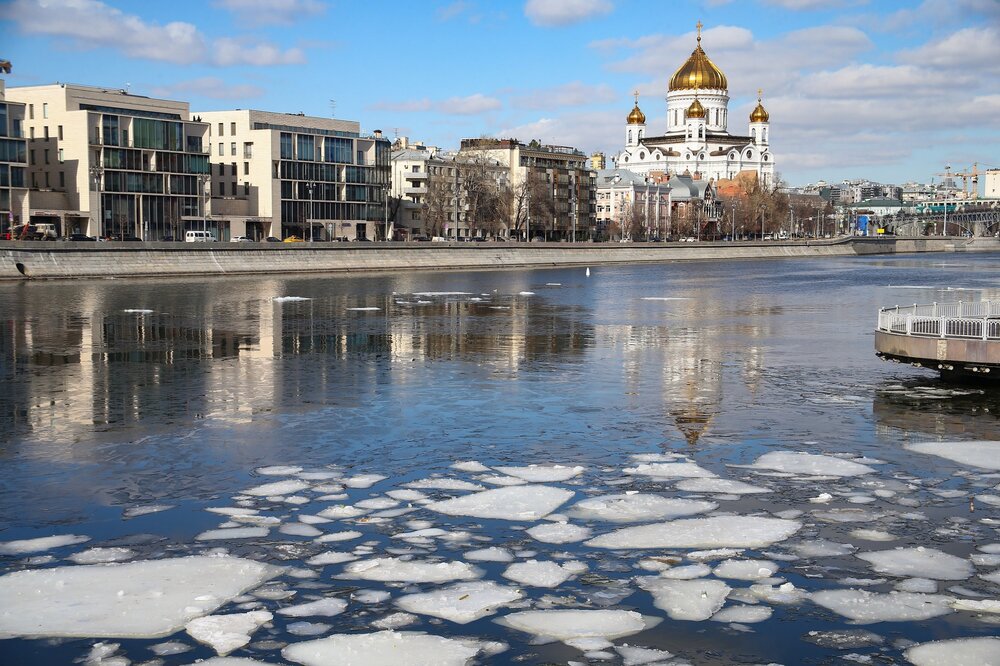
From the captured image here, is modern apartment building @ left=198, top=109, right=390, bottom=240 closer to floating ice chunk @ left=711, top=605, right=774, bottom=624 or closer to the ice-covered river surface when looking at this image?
the ice-covered river surface

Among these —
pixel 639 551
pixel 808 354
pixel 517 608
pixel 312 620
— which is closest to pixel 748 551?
pixel 639 551

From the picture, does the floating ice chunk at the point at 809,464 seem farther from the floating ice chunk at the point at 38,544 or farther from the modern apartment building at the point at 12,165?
the modern apartment building at the point at 12,165

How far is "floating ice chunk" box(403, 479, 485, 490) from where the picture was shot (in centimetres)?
1351

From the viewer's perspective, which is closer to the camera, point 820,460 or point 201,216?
point 820,460

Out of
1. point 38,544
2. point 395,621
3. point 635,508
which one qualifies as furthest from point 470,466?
point 395,621

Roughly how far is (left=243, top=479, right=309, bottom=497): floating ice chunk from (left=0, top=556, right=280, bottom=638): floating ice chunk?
2567 mm

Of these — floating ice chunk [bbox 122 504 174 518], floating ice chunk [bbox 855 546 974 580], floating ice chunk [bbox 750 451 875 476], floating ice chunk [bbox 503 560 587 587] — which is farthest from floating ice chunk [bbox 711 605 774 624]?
floating ice chunk [bbox 122 504 174 518]

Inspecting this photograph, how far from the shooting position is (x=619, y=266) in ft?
363

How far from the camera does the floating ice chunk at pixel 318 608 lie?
929 centimetres

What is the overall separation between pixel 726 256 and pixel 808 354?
11020 centimetres

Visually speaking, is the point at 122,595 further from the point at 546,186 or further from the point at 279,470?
the point at 546,186

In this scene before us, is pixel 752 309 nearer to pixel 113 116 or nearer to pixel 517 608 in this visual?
pixel 517 608

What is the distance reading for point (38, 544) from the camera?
11102 mm

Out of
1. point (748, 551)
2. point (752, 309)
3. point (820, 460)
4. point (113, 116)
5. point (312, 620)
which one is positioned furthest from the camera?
point (113, 116)
